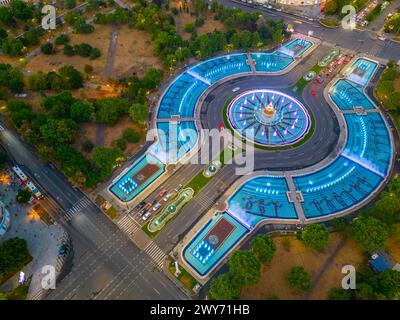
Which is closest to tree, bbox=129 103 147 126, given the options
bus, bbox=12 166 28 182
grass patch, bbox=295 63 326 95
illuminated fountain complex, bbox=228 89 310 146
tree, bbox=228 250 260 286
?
illuminated fountain complex, bbox=228 89 310 146

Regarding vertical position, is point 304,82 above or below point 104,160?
above

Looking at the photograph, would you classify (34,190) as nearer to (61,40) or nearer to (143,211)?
(143,211)

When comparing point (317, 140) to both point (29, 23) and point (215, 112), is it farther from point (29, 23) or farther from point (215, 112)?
point (29, 23)

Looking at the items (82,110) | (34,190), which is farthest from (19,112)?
(34,190)

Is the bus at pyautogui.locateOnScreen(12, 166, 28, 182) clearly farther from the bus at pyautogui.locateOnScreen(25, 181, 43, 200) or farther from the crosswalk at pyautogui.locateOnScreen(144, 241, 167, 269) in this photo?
the crosswalk at pyautogui.locateOnScreen(144, 241, 167, 269)

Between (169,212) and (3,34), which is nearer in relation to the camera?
(169,212)

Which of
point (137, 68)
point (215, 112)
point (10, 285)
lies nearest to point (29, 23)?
point (137, 68)
